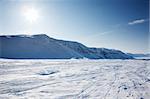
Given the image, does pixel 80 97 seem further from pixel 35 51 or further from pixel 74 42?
pixel 74 42

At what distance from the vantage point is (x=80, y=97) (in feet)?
20.3

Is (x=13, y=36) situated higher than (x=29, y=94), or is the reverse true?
(x=13, y=36)

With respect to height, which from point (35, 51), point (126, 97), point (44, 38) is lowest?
point (126, 97)

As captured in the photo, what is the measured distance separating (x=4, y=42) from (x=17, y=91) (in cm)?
6257

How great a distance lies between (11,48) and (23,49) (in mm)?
4272

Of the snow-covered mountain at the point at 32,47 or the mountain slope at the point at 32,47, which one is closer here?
the snow-covered mountain at the point at 32,47

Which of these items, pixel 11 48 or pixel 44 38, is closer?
pixel 11 48

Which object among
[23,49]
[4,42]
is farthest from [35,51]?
[4,42]

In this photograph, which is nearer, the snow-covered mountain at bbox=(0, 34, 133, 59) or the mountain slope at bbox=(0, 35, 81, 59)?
the snow-covered mountain at bbox=(0, 34, 133, 59)

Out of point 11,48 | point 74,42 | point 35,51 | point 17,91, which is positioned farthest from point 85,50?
point 17,91

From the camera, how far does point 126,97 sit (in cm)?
636

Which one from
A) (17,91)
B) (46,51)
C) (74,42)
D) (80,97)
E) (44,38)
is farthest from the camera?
(74,42)

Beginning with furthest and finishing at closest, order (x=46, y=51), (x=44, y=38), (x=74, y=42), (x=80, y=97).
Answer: (x=74, y=42), (x=44, y=38), (x=46, y=51), (x=80, y=97)

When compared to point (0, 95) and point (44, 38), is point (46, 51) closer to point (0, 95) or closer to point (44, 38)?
point (44, 38)
